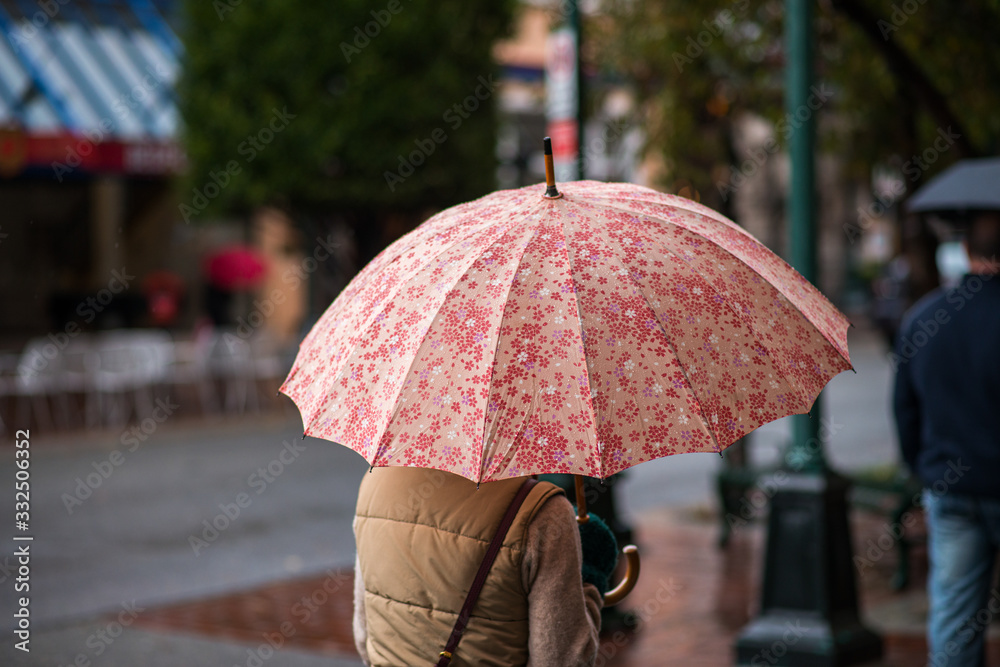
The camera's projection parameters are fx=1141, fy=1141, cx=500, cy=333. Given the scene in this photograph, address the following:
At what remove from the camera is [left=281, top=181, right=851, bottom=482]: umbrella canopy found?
2.38m

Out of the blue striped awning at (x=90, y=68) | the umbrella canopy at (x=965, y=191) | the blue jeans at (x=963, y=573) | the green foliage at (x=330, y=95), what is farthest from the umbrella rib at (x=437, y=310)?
the blue striped awning at (x=90, y=68)

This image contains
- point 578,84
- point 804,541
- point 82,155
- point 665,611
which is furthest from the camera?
point 82,155

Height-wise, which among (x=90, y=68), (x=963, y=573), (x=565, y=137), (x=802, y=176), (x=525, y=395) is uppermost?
(x=90, y=68)

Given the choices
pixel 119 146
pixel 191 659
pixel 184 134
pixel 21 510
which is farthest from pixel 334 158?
pixel 191 659

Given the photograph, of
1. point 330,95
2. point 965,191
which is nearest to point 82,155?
point 330,95

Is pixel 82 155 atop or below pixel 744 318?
atop

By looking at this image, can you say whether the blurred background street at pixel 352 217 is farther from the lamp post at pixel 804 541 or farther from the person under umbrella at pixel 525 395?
the person under umbrella at pixel 525 395

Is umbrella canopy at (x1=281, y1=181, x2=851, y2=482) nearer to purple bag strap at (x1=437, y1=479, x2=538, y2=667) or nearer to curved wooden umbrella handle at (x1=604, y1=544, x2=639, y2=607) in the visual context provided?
purple bag strap at (x1=437, y1=479, x2=538, y2=667)

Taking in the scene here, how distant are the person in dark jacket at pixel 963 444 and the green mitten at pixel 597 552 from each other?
1.82m

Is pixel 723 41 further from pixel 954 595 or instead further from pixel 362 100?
pixel 362 100

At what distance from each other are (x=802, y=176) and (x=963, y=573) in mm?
2100

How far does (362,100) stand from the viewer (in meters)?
15.5

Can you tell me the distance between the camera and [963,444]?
13.2 ft

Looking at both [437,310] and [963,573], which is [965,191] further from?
[437,310]
